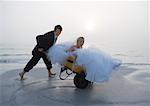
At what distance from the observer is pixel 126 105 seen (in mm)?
5340

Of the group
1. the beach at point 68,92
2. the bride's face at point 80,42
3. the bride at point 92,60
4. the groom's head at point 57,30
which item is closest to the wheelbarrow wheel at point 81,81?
the beach at point 68,92

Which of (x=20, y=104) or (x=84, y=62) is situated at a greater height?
(x=84, y=62)

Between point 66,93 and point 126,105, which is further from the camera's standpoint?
point 66,93

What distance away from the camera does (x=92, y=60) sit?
6375mm

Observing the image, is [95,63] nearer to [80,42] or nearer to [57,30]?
[80,42]

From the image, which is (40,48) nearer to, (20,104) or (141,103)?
(20,104)

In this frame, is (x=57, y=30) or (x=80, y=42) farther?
(x=57, y=30)

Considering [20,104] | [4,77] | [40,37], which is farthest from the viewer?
[4,77]

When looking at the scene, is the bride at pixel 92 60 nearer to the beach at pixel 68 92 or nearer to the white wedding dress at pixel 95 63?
the white wedding dress at pixel 95 63

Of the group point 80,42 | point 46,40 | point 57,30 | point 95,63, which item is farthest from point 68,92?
point 57,30

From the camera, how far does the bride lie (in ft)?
20.7

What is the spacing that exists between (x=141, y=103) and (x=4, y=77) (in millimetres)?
3946

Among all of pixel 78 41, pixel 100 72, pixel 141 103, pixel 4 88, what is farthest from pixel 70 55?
pixel 141 103

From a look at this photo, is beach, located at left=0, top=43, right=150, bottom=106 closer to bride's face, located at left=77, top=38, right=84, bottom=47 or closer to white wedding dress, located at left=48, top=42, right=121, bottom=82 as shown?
white wedding dress, located at left=48, top=42, right=121, bottom=82
